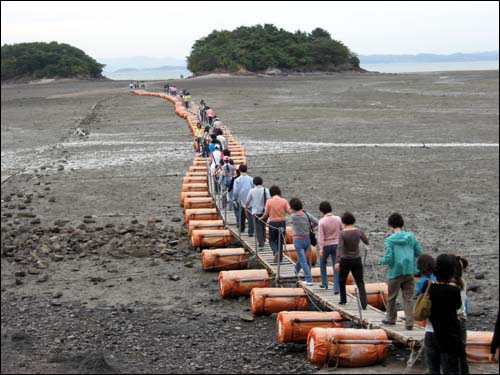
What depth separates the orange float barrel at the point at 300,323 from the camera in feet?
32.1

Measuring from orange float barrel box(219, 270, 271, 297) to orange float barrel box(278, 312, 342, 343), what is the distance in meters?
2.30

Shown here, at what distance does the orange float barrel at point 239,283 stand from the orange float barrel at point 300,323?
2304 millimetres

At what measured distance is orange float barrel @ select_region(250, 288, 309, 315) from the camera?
11.2 meters

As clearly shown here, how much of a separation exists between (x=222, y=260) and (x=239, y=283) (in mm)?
1649

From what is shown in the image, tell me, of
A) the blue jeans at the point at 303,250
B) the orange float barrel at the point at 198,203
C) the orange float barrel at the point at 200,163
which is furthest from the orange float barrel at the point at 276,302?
the orange float barrel at the point at 200,163

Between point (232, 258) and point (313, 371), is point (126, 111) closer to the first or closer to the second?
point (232, 258)

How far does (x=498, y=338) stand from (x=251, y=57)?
10766 cm

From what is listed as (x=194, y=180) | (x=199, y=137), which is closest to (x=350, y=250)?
(x=194, y=180)

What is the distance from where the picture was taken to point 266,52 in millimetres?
114312

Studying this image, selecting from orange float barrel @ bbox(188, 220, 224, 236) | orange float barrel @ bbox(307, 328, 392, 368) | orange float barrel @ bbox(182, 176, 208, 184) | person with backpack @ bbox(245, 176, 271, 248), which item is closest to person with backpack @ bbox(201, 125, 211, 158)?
orange float barrel @ bbox(182, 176, 208, 184)

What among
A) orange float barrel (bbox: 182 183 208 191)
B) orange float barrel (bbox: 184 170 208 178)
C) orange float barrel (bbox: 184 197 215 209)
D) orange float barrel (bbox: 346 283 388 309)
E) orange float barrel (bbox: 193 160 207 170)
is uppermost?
orange float barrel (bbox: 193 160 207 170)

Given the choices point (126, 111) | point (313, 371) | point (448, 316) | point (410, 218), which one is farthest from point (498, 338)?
point (126, 111)

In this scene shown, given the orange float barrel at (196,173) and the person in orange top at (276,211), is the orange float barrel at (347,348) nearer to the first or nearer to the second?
the person in orange top at (276,211)

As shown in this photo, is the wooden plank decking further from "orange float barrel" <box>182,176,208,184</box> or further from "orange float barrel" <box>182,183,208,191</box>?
"orange float barrel" <box>182,176,208,184</box>
